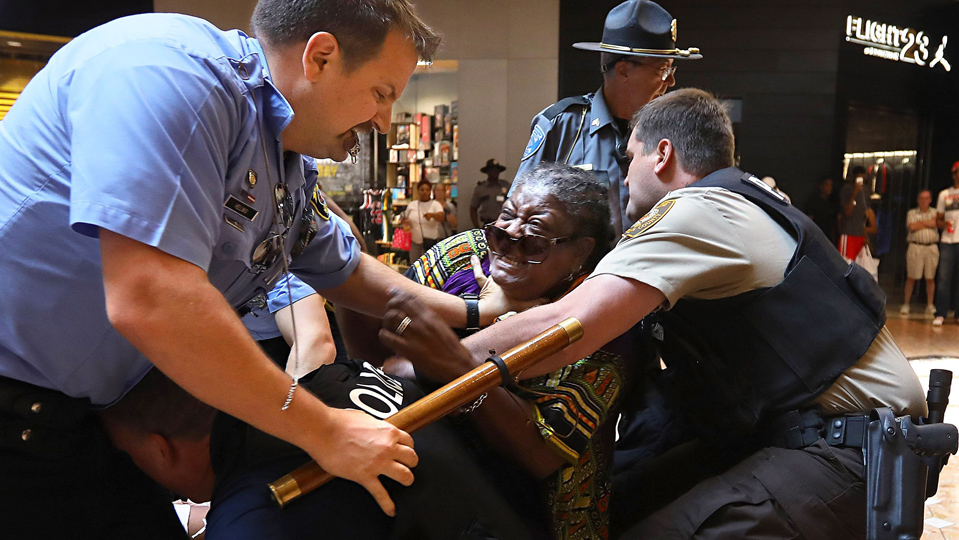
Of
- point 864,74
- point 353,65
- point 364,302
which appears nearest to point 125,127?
point 353,65

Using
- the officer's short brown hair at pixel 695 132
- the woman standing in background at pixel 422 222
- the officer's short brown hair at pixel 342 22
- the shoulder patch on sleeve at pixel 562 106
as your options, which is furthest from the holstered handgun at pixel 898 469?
the woman standing in background at pixel 422 222

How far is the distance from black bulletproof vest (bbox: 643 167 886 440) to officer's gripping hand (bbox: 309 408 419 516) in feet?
2.89

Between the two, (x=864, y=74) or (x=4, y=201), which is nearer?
(x=4, y=201)

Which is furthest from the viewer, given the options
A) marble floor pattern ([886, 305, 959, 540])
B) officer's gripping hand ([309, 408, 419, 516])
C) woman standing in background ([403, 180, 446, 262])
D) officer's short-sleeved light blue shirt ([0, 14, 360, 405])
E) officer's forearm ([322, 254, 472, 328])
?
woman standing in background ([403, 180, 446, 262])

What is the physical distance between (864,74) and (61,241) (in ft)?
33.5

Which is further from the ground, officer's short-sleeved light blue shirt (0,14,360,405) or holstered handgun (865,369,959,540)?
officer's short-sleeved light blue shirt (0,14,360,405)

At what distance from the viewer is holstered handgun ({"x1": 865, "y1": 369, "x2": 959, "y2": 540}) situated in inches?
60.1

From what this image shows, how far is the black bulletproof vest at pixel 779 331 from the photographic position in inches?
66.7

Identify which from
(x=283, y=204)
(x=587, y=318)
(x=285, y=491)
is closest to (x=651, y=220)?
(x=587, y=318)

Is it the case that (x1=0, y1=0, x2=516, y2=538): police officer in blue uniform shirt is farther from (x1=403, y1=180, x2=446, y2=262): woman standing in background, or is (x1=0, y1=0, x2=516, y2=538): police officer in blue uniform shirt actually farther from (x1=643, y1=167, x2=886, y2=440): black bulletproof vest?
(x1=403, y1=180, x2=446, y2=262): woman standing in background

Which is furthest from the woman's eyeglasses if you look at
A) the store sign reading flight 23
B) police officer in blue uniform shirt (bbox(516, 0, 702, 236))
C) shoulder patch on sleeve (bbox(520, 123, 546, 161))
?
the store sign reading flight 23

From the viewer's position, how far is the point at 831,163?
924 cm

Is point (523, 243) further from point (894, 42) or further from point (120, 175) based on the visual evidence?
point (894, 42)

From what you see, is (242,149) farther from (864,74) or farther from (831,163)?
(864,74)
